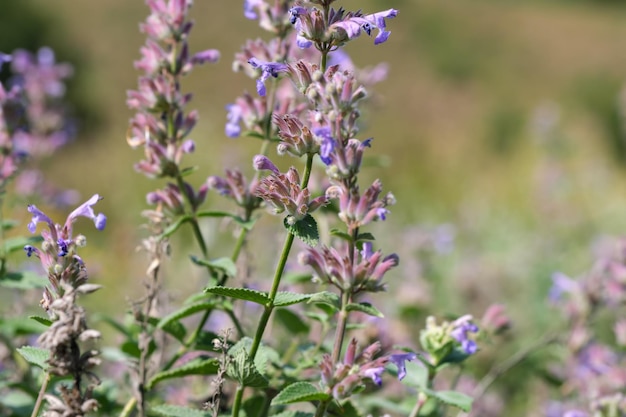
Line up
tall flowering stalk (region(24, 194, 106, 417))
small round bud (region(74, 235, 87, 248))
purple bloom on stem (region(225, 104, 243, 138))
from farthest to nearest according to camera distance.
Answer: purple bloom on stem (region(225, 104, 243, 138)), small round bud (region(74, 235, 87, 248)), tall flowering stalk (region(24, 194, 106, 417))

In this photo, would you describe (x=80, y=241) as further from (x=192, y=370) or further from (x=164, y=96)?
(x=164, y=96)

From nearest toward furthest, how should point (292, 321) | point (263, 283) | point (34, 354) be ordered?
point (34, 354) → point (292, 321) → point (263, 283)

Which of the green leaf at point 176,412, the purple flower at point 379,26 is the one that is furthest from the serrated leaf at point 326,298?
the purple flower at point 379,26

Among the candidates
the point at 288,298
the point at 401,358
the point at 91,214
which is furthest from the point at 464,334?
the point at 91,214

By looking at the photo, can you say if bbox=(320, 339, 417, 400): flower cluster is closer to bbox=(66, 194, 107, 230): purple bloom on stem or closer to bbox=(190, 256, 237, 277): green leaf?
bbox=(190, 256, 237, 277): green leaf

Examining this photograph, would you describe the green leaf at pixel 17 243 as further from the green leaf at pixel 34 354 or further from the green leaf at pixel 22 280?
the green leaf at pixel 34 354

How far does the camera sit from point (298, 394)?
133 centimetres

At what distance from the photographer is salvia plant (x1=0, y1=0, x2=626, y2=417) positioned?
134cm

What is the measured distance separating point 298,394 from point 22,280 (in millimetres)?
861

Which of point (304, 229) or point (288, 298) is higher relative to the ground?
point (304, 229)

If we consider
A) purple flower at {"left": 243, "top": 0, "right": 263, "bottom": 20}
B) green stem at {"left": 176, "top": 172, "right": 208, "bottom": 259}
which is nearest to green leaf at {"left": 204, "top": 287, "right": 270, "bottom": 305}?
green stem at {"left": 176, "top": 172, "right": 208, "bottom": 259}

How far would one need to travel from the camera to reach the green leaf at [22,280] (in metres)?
1.81

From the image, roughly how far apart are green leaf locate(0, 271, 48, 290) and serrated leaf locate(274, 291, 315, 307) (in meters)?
0.66

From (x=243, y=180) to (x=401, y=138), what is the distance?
16.4 metres
